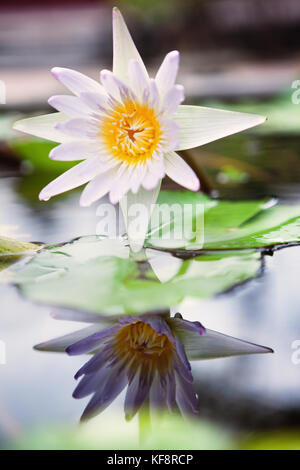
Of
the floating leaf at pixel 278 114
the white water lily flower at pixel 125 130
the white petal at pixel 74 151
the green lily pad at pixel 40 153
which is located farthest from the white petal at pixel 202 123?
the floating leaf at pixel 278 114

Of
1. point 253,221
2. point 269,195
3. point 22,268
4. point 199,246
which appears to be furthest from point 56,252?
point 269,195

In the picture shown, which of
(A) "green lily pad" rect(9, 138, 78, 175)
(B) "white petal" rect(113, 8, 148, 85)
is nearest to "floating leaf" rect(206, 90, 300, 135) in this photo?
(A) "green lily pad" rect(9, 138, 78, 175)

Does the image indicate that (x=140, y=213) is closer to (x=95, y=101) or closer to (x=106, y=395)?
(x=95, y=101)

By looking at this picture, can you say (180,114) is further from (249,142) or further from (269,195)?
(249,142)

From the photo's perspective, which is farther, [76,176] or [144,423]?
[76,176]

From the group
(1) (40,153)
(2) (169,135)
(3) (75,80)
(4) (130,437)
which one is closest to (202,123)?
(2) (169,135)
